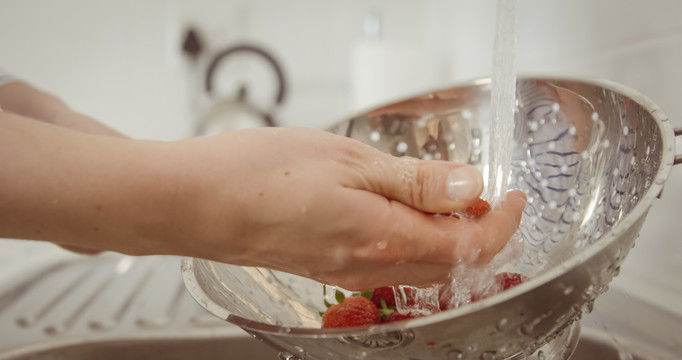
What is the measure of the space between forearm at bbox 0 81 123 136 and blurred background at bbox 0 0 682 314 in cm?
42

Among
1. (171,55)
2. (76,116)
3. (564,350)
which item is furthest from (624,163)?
(171,55)

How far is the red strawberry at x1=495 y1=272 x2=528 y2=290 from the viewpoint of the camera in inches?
12.5

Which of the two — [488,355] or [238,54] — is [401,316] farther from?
[238,54]

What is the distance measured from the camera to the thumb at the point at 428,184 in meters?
0.27

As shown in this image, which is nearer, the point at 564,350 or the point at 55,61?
the point at 564,350

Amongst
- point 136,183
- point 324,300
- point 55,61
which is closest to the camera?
point 136,183

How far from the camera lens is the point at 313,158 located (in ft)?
0.89

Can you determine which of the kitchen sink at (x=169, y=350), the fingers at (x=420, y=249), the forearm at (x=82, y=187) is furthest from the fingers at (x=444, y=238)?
the kitchen sink at (x=169, y=350)

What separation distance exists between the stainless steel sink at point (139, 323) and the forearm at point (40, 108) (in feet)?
A: 0.72

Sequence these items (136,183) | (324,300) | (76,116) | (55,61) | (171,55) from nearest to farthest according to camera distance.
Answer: (136,183), (324,300), (76,116), (55,61), (171,55)

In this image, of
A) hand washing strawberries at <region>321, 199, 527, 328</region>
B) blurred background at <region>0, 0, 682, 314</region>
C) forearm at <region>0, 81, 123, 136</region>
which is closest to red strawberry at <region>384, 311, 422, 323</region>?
hand washing strawberries at <region>321, 199, 527, 328</region>

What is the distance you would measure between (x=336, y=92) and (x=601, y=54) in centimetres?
110

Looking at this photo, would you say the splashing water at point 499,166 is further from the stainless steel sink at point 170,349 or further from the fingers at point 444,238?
the stainless steel sink at point 170,349

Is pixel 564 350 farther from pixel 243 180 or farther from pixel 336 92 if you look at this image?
pixel 336 92
